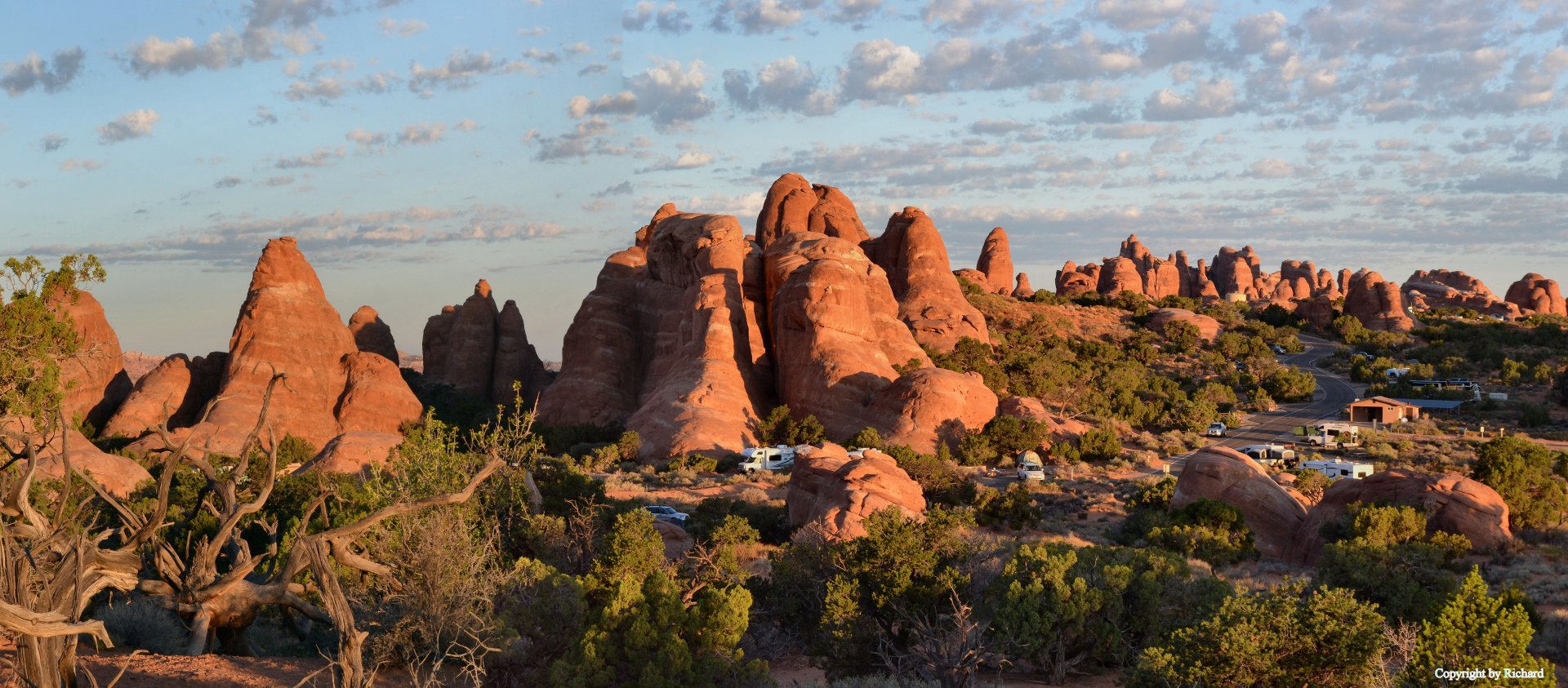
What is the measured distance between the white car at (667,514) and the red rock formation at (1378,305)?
251ft

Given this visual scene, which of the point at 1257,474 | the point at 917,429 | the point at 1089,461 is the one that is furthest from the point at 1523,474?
the point at 917,429

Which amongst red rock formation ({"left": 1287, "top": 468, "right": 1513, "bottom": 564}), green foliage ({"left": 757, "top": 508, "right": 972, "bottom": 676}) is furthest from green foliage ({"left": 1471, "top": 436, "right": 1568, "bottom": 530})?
green foliage ({"left": 757, "top": 508, "right": 972, "bottom": 676})

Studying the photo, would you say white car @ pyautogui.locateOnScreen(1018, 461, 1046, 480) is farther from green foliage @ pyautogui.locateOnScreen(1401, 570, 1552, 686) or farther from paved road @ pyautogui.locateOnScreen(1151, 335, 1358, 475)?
green foliage @ pyautogui.locateOnScreen(1401, 570, 1552, 686)

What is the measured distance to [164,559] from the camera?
13109 mm

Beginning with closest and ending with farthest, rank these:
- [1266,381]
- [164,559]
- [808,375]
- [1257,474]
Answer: [164,559] < [1257,474] < [808,375] < [1266,381]

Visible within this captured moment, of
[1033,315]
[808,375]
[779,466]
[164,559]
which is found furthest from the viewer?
[1033,315]

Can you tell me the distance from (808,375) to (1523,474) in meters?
27.2

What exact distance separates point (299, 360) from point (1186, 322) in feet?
192

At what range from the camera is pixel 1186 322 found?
83.0m

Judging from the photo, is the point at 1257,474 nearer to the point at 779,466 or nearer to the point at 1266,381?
the point at 779,466

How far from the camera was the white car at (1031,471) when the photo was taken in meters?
41.3

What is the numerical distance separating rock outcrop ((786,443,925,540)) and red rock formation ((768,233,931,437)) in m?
19.1

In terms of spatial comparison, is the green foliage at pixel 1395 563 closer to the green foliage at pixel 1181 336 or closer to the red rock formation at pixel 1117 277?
the green foliage at pixel 1181 336

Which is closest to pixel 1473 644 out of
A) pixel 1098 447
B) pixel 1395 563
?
pixel 1395 563
